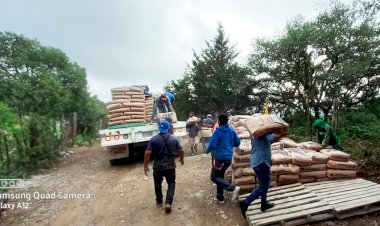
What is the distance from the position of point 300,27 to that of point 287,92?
394cm

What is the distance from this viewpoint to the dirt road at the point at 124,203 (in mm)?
5082

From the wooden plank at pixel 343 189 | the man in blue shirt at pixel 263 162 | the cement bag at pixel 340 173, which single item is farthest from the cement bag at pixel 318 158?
the man in blue shirt at pixel 263 162

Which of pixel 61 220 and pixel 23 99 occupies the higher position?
pixel 23 99

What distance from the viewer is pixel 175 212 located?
529cm

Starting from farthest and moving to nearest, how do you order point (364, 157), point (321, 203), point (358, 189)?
point (364, 157)
point (358, 189)
point (321, 203)

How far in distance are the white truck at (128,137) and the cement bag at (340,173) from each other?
4791 mm

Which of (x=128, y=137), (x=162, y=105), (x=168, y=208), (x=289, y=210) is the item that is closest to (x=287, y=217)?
(x=289, y=210)

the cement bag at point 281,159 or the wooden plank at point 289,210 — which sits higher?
the cement bag at point 281,159

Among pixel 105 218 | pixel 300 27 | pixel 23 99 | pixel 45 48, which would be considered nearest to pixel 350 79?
pixel 300 27

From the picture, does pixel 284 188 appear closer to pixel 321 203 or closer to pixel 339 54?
pixel 321 203

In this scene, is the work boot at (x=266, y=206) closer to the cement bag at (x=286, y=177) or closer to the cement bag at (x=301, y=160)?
the cement bag at (x=286, y=177)

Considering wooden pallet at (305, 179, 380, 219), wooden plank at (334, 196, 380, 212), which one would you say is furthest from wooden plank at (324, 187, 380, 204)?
wooden plank at (334, 196, 380, 212)

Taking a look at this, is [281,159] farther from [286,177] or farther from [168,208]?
[168,208]

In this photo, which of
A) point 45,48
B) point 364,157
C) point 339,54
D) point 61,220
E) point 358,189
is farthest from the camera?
point 45,48
